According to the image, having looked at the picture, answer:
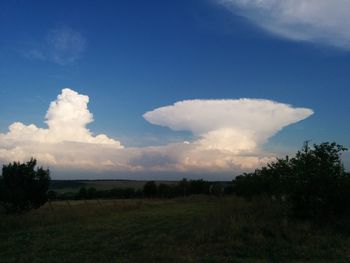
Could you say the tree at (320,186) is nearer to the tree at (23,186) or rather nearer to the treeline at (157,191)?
the tree at (23,186)

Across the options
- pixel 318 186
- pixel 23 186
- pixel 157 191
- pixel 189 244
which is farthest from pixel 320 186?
pixel 157 191

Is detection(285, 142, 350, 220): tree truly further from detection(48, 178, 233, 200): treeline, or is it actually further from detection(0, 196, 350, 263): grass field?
detection(48, 178, 233, 200): treeline

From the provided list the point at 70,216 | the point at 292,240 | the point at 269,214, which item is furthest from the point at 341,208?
the point at 70,216

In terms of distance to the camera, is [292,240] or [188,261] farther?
[292,240]

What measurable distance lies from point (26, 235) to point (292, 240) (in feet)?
36.0

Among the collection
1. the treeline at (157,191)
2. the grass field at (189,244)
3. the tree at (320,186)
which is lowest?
the grass field at (189,244)

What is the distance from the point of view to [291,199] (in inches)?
918

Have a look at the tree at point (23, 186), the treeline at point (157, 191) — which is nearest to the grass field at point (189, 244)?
the tree at point (23, 186)

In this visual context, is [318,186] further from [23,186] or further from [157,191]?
[157,191]

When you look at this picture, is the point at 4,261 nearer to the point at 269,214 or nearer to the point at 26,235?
the point at 26,235

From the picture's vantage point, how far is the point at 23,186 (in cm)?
3928

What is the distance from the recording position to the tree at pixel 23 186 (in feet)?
126

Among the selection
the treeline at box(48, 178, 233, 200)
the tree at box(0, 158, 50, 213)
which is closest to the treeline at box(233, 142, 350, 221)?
the tree at box(0, 158, 50, 213)

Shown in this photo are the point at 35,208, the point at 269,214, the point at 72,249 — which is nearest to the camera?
the point at 72,249
